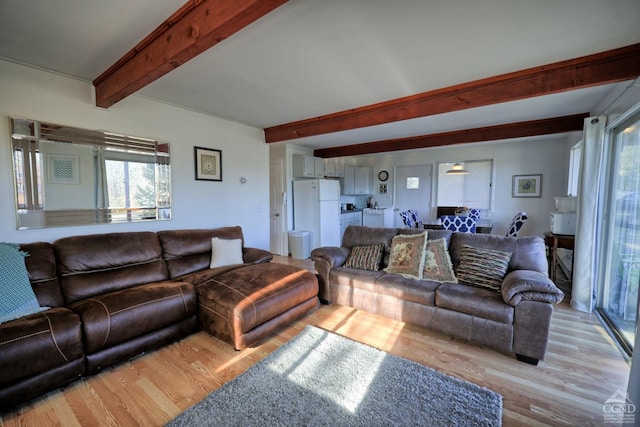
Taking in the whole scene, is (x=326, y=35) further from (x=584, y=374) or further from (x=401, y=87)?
(x=584, y=374)

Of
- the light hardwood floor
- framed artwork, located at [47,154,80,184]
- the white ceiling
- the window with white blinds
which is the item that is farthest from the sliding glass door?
framed artwork, located at [47,154,80,184]

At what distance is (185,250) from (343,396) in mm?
2282

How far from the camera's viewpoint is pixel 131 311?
6.73 ft

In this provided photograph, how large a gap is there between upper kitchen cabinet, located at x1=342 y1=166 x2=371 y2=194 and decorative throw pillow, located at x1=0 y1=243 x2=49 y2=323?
19.2 ft

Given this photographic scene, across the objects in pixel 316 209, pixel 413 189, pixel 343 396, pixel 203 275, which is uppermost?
pixel 413 189

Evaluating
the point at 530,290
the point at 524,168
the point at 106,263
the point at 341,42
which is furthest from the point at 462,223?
the point at 106,263

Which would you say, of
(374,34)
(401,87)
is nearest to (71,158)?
(374,34)

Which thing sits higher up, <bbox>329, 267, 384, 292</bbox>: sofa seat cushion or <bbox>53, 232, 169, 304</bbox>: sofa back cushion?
<bbox>53, 232, 169, 304</bbox>: sofa back cushion

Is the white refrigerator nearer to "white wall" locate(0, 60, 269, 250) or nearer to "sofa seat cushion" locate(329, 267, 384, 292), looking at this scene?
"white wall" locate(0, 60, 269, 250)

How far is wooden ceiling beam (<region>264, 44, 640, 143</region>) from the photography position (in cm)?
216

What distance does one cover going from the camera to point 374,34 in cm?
189

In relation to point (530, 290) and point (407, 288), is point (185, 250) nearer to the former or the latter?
point (407, 288)

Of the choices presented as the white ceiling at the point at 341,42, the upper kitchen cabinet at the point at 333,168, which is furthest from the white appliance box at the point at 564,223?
the upper kitchen cabinet at the point at 333,168

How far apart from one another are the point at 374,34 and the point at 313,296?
2438mm
